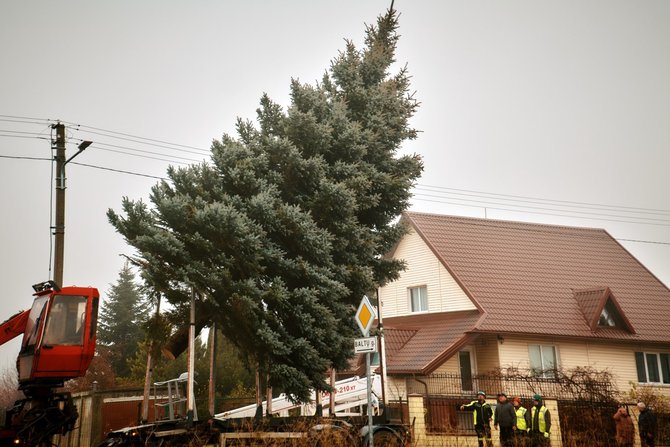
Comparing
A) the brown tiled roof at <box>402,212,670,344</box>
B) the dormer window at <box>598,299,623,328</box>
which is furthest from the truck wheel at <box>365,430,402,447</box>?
the dormer window at <box>598,299,623,328</box>

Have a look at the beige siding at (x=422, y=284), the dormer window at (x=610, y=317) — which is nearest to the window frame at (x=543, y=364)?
the dormer window at (x=610, y=317)

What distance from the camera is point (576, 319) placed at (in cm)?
2916

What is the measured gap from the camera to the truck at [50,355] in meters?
14.0

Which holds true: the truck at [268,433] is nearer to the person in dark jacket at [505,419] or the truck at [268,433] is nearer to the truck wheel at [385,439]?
the truck wheel at [385,439]

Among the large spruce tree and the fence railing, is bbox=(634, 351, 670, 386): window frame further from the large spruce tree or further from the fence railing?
the large spruce tree

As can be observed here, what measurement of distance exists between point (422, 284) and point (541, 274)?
6.13m

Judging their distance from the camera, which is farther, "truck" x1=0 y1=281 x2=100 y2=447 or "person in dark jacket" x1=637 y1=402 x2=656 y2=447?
"person in dark jacket" x1=637 y1=402 x2=656 y2=447

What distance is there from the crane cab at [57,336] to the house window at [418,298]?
61.9 feet

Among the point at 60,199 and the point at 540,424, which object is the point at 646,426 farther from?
the point at 60,199

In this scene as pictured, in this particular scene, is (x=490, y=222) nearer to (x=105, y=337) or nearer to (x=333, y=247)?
(x=333, y=247)

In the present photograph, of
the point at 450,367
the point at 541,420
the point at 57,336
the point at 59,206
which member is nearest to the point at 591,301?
the point at 450,367

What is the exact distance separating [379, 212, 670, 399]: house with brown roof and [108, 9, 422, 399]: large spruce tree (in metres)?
5.59

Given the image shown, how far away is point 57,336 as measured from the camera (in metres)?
14.2

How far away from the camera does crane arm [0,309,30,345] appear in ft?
48.9
